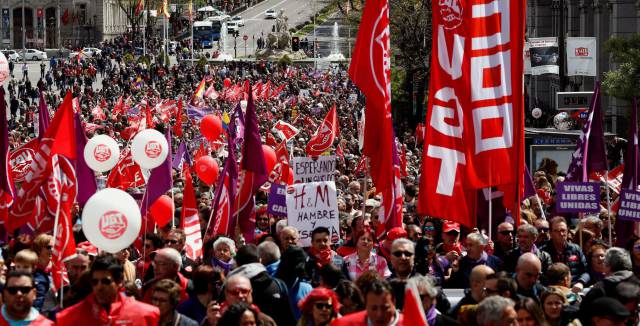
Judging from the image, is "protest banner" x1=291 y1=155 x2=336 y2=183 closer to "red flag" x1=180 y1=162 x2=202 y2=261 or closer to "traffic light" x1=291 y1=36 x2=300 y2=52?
"red flag" x1=180 y1=162 x2=202 y2=261

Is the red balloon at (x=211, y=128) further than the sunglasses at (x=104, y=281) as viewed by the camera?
Yes


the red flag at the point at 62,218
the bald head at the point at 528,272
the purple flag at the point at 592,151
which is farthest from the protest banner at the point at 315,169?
the bald head at the point at 528,272

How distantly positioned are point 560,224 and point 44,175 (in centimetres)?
463

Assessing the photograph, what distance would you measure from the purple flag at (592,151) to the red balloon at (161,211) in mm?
4070

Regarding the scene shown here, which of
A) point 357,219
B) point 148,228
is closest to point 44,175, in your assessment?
point 148,228

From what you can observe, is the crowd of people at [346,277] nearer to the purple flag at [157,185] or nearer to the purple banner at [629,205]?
the purple banner at [629,205]

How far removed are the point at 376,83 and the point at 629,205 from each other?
8.28 feet

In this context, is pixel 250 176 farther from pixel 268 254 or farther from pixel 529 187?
pixel 268 254

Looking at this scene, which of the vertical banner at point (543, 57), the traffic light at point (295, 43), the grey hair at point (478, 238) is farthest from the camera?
the traffic light at point (295, 43)

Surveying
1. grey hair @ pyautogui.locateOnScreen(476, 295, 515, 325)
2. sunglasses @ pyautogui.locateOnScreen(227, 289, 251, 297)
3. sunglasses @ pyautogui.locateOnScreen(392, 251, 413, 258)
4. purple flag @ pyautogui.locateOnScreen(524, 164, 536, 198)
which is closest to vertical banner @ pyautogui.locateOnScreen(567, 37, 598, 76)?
purple flag @ pyautogui.locateOnScreen(524, 164, 536, 198)

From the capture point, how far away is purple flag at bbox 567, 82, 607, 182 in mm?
18016

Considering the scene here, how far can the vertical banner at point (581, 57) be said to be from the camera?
125 feet

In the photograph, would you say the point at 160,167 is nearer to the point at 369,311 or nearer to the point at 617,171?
the point at 617,171

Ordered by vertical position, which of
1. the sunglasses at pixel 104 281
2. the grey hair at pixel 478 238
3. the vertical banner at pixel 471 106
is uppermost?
the vertical banner at pixel 471 106
